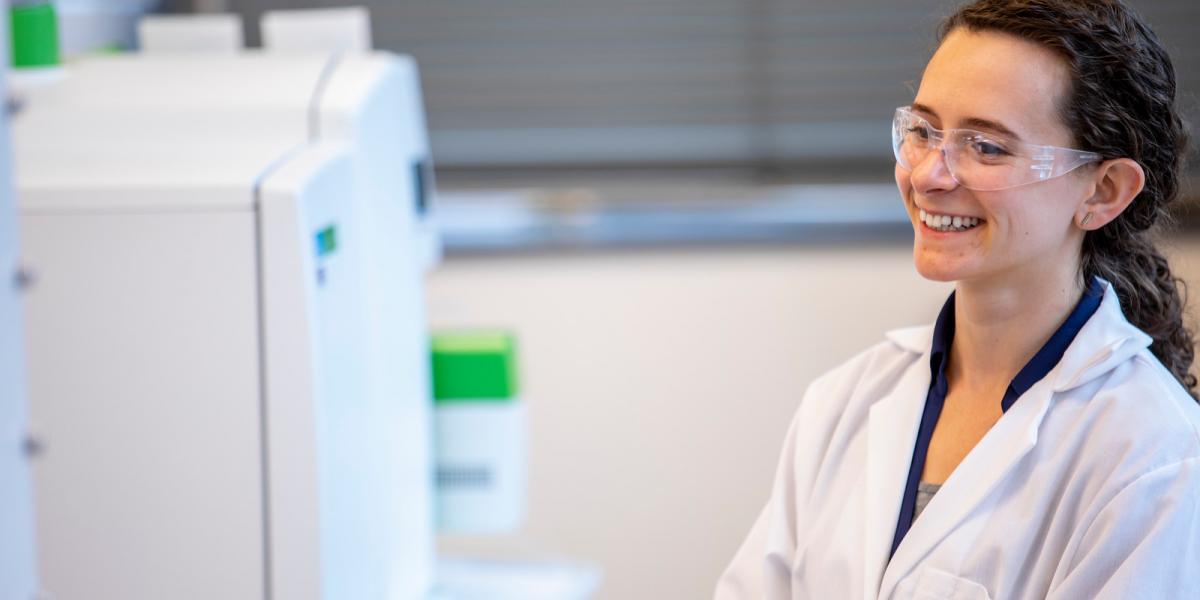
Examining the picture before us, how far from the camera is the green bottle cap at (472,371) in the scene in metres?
1.68

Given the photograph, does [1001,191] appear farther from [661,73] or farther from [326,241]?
[661,73]

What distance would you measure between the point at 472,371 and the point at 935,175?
2.51 ft

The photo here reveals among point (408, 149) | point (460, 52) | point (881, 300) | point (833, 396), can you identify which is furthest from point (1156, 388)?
point (460, 52)

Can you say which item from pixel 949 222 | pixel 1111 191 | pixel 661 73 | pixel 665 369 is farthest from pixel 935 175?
pixel 661 73

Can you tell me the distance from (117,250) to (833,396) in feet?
2.45

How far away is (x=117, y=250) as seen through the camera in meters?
1.25

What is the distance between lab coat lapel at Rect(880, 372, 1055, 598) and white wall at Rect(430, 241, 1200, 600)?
4.18 feet

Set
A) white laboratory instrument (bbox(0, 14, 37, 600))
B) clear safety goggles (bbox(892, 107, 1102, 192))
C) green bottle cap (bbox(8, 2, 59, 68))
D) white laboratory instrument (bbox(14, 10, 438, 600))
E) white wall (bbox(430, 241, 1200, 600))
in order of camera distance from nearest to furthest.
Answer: white laboratory instrument (bbox(0, 14, 37, 600))
green bottle cap (bbox(8, 2, 59, 68))
clear safety goggles (bbox(892, 107, 1102, 192))
white laboratory instrument (bbox(14, 10, 438, 600))
white wall (bbox(430, 241, 1200, 600))

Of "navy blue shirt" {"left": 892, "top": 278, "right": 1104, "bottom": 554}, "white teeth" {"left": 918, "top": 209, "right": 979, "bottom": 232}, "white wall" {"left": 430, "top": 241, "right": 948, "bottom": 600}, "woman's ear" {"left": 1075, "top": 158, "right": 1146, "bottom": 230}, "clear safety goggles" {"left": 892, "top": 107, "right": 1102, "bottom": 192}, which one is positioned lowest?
"white wall" {"left": 430, "top": 241, "right": 948, "bottom": 600}

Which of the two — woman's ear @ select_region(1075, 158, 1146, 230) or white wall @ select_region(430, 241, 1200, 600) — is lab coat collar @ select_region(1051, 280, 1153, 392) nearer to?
woman's ear @ select_region(1075, 158, 1146, 230)

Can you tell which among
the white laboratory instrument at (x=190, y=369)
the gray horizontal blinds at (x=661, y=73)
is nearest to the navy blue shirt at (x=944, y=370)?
the white laboratory instrument at (x=190, y=369)

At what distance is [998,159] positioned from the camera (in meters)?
1.10

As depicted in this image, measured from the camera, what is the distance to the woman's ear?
43.8 inches

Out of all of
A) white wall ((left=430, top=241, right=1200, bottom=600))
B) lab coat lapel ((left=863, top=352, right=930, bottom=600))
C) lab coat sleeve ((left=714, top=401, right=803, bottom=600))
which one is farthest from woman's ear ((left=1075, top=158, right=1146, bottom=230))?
white wall ((left=430, top=241, right=1200, bottom=600))
